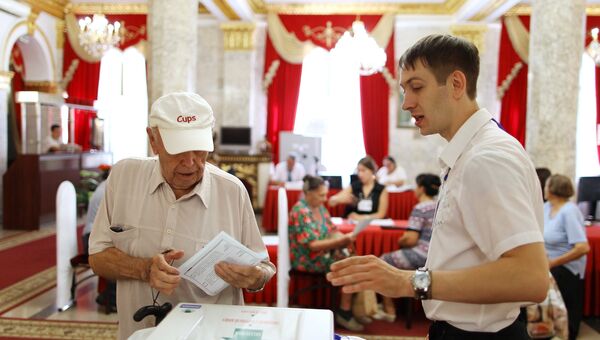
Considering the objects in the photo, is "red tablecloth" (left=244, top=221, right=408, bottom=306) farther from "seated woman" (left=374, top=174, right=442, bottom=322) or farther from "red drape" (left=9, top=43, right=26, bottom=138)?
"red drape" (left=9, top=43, right=26, bottom=138)

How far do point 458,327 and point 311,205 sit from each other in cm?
331

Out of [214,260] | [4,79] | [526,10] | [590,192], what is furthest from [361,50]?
[214,260]

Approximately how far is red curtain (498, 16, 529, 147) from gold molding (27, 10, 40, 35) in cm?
1005

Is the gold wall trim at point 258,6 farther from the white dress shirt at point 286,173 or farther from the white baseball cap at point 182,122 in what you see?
the white baseball cap at point 182,122

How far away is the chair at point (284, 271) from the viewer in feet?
14.6

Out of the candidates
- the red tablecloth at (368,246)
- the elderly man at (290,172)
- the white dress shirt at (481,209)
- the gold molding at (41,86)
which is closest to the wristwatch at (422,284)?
the white dress shirt at (481,209)

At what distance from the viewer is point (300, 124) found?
12.6 meters

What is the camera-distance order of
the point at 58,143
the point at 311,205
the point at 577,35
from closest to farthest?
the point at 311,205
the point at 577,35
the point at 58,143

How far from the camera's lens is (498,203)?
1.18 m

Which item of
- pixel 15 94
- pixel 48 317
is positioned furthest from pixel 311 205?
pixel 15 94

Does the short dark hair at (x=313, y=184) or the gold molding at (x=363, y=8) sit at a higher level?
the gold molding at (x=363, y=8)

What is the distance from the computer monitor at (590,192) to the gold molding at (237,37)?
26.4 ft

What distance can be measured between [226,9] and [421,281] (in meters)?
10.7

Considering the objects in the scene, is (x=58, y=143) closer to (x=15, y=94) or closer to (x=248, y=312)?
(x=15, y=94)
